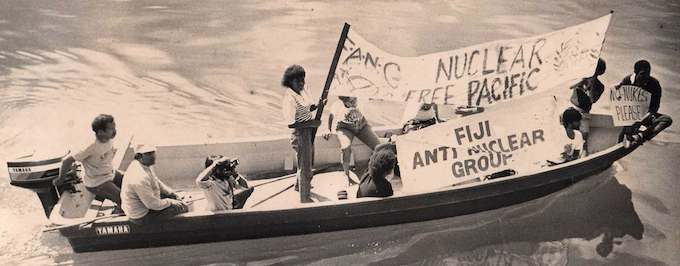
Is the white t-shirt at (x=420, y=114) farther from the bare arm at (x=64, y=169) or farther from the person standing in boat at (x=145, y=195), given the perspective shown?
the bare arm at (x=64, y=169)

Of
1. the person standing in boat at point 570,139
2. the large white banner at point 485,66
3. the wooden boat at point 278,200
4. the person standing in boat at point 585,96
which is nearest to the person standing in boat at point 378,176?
the wooden boat at point 278,200

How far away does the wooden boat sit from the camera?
18.4 ft

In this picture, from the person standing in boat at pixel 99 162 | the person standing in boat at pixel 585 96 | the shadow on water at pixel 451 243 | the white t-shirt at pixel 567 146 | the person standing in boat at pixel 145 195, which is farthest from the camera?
the person standing in boat at pixel 585 96

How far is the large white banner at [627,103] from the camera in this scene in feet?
22.2

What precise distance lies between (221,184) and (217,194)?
12 centimetres

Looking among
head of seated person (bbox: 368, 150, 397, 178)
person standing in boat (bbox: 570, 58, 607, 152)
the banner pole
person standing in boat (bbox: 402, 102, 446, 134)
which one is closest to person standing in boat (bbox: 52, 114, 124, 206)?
the banner pole

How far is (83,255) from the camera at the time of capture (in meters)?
5.91

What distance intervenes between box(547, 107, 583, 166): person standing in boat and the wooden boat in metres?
0.21

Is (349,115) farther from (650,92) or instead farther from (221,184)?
(650,92)

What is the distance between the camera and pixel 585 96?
7.21 m

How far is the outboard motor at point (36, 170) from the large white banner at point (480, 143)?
138 inches

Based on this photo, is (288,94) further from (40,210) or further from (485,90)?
(40,210)

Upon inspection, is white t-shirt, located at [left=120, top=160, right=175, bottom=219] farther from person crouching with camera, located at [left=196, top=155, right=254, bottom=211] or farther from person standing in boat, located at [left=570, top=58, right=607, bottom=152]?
person standing in boat, located at [left=570, top=58, right=607, bottom=152]

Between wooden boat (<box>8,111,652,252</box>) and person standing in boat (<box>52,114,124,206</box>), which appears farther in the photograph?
wooden boat (<box>8,111,652,252</box>)
